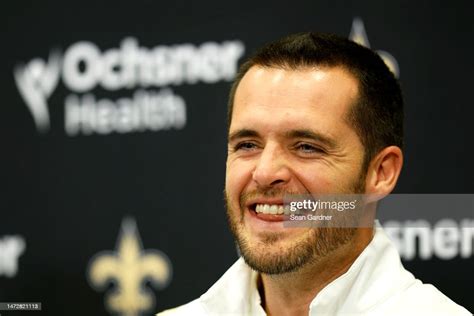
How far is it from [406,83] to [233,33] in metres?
0.42

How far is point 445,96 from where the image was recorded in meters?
1.58

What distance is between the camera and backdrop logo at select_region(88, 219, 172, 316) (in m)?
1.76

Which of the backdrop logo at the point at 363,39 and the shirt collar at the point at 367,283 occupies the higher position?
the backdrop logo at the point at 363,39

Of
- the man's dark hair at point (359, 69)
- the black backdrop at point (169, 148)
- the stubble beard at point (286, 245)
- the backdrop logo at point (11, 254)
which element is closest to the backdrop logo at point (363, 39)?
the black backdrop at point (169, 148)

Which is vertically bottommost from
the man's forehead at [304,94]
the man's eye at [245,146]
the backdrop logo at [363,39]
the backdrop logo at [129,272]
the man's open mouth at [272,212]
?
the backdrop logo at [129,272]

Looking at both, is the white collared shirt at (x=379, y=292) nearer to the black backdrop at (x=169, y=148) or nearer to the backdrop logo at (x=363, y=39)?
the black backdrop at (x=169, y=148)

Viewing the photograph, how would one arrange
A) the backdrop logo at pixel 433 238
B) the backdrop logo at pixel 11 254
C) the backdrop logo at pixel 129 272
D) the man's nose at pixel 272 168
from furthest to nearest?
1. the backdrop logo at pixel 11 254
2. the backdrop logo at pixel 129 272
3. the backdrop logo at pixel 433 238
4. the man's nose at pixel 272 168

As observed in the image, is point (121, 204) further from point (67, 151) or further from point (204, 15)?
point (204, 15)

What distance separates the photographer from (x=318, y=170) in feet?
4.19

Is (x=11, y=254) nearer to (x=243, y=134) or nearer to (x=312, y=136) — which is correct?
(x=243, y=134)

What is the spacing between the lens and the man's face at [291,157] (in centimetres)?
126

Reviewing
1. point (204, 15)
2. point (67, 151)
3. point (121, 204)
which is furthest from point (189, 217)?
point (204, 15)

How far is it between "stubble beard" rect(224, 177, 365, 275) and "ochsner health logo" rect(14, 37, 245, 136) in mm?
525

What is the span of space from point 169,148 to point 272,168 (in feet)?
1.92
